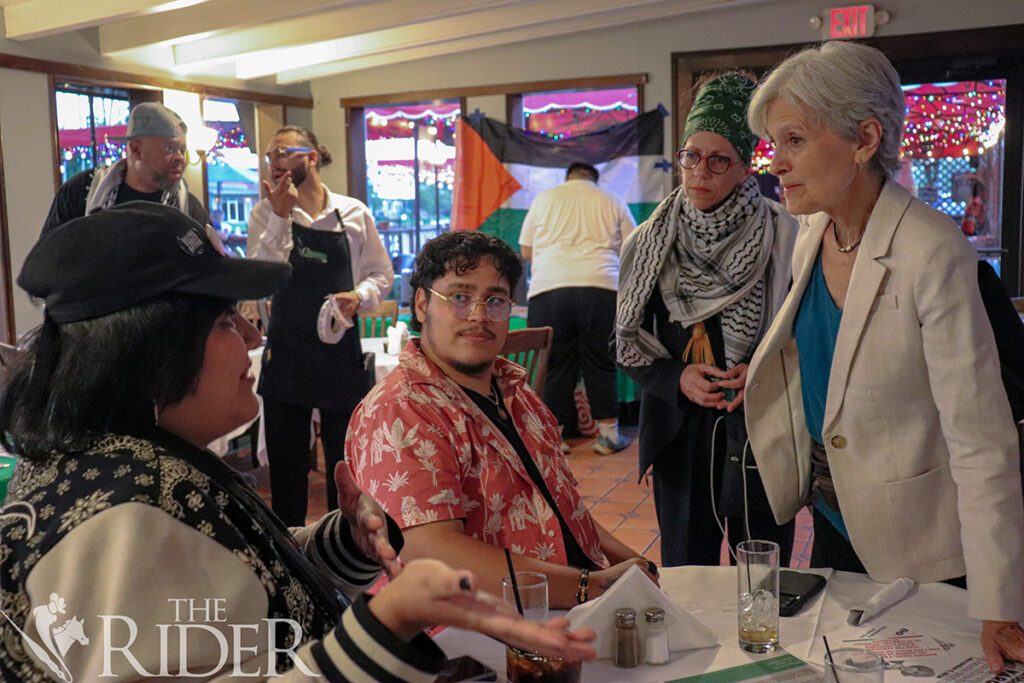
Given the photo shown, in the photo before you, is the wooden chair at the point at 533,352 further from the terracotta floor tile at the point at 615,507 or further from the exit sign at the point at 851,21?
the exit sign at the point at 851,21

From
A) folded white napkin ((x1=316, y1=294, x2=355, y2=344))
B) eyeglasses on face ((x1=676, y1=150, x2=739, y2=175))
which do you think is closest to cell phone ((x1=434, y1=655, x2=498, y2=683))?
eyeglasses on face ((x1=676, y1=150, x2=739, y2=175))

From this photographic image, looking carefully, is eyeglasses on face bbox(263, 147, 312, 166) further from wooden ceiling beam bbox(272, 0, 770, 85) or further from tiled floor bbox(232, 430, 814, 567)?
wooden ceiling beam bbox(272, 0, 770, 85)

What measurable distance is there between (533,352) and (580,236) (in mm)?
2101

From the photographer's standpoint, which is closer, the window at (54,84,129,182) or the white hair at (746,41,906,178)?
the white hair at (746,41,906,178)

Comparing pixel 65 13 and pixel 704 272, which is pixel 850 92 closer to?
pixel 704 272

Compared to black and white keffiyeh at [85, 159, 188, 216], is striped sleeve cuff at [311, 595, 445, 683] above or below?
below

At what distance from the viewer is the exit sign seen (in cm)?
678

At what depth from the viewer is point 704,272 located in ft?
8.00

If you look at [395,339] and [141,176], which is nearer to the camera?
[141,176]

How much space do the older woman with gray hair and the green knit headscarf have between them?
1.63ft

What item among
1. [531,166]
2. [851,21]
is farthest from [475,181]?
[851,21]

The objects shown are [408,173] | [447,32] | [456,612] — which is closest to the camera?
[456,612]

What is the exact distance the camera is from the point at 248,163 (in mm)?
8227

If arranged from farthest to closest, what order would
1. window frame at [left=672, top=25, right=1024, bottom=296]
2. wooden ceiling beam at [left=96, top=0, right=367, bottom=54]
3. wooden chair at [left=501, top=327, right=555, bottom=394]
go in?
window frame at [left=672, top=25, right=1024, bottom=296] < wooden ceiling beam at [left=96, top=0, right=367, bottom=54] < wooden chair at [left=501, top=327, right=555, bottom=394]
